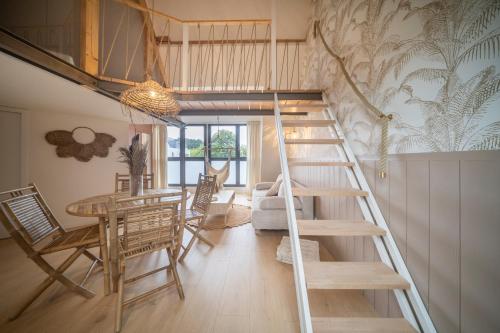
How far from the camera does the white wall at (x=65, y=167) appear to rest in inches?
115

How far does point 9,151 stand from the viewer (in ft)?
8.81

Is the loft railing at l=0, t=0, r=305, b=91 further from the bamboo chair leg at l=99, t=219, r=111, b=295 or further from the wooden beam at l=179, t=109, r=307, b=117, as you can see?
the bamboo chair leg at l=99, t=219, r=111, b=295

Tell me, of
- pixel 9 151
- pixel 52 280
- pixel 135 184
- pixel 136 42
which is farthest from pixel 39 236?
pixel 136 42

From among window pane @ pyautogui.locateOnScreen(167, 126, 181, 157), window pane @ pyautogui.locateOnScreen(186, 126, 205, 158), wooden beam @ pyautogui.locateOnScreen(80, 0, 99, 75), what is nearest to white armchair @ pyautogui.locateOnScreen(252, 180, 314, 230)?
wooden beam @ pyautogui.locateOnScreen(80, 0, 99, 75)

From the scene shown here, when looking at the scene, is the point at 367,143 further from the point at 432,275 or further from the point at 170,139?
the point at 170,139

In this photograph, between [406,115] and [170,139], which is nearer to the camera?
[406,115]

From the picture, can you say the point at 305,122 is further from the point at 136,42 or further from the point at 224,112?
the point at 136,42

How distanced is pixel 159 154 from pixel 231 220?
3.57 m

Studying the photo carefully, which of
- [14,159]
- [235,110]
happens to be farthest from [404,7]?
[14,159]

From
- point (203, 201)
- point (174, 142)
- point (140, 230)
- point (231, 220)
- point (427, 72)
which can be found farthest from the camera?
point (174, 142)

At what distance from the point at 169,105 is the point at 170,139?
423cm

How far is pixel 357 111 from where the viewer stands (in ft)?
5.59

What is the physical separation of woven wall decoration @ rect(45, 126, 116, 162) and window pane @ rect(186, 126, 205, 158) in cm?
259

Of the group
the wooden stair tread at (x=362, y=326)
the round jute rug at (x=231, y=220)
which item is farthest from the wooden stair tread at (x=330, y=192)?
the round jute rug at (x=231, y=220)
